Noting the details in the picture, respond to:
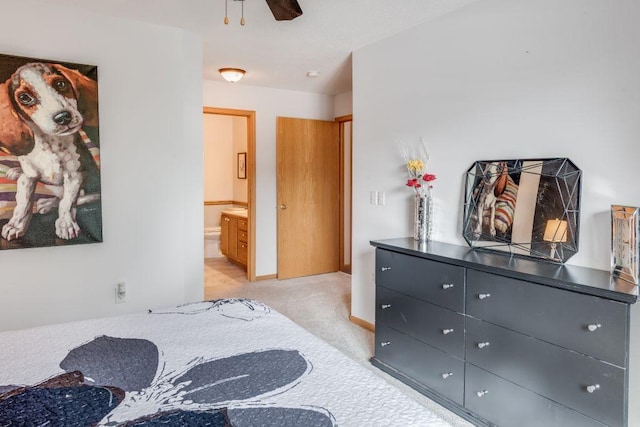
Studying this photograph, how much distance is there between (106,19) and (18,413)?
108 inches

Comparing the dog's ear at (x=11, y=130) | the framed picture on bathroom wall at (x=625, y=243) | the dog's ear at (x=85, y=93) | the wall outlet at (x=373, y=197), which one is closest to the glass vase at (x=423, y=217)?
the wall outlet at (x=373, y=197)

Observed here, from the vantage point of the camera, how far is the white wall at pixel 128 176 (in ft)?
8.98

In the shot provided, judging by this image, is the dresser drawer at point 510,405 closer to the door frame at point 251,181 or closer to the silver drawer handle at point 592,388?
the silver drawer handle at point 592,388

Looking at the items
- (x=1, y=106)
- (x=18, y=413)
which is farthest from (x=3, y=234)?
(x=18, y=413)

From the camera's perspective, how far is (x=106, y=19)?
2900 millimetres

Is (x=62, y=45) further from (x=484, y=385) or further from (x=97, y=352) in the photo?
(x=484, y=385)

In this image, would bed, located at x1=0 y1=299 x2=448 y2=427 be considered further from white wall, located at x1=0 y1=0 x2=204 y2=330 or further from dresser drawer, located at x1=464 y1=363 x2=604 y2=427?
white wall, located at x1=0 y1=0 x2=204 y2=330

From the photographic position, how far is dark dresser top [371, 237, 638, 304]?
166cm

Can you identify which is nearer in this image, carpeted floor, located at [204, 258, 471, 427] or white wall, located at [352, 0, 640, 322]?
white wall, located at [352, 0, 640, 322]

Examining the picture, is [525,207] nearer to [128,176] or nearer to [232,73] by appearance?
[128,176]

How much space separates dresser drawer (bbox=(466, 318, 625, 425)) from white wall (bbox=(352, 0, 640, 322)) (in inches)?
20.7

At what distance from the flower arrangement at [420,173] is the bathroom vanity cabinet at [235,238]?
2844 mm

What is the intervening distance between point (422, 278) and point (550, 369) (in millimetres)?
816

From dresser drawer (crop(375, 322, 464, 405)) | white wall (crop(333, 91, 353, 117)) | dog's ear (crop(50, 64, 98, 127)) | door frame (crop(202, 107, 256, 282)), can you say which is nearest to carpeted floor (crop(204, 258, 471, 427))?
dresser drawer (crop(375, 322, 464, 405))
